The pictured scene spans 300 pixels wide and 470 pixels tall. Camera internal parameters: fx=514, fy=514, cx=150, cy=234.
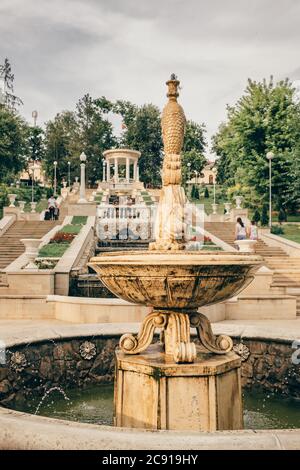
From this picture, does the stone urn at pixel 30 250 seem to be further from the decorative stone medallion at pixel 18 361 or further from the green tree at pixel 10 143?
the green tree at pixel 10 143

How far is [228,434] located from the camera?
11.0ft

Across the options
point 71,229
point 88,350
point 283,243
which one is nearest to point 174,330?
point 88,350

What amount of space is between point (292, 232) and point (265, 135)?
33.9 ft

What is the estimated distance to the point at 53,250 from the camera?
20281 millimetres

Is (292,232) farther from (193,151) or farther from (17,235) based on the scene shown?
(193,151)

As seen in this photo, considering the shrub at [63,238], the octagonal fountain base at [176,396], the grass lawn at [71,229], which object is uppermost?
the grass lawn at [71,229]

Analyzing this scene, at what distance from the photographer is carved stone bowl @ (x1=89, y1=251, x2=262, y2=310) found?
4527mm

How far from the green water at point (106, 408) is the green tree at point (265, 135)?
29.6m

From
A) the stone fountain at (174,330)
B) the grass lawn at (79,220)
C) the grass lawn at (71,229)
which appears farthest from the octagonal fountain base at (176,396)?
the grass lawn at (79,220)

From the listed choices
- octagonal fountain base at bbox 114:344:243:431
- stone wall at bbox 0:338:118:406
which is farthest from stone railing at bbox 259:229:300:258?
octagonal fountain base at bbox 114:344:243:431

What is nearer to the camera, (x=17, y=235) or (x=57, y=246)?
(x=57, y=246)

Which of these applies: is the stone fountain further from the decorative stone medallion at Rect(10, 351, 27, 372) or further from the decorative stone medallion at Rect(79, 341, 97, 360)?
the decorative stone medallion at Rect(79, 341, 97, 360)

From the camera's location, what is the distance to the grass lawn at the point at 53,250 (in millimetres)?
19109

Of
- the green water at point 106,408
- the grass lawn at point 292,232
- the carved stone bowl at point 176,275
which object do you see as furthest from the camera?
the grass lawn at point 292,232
